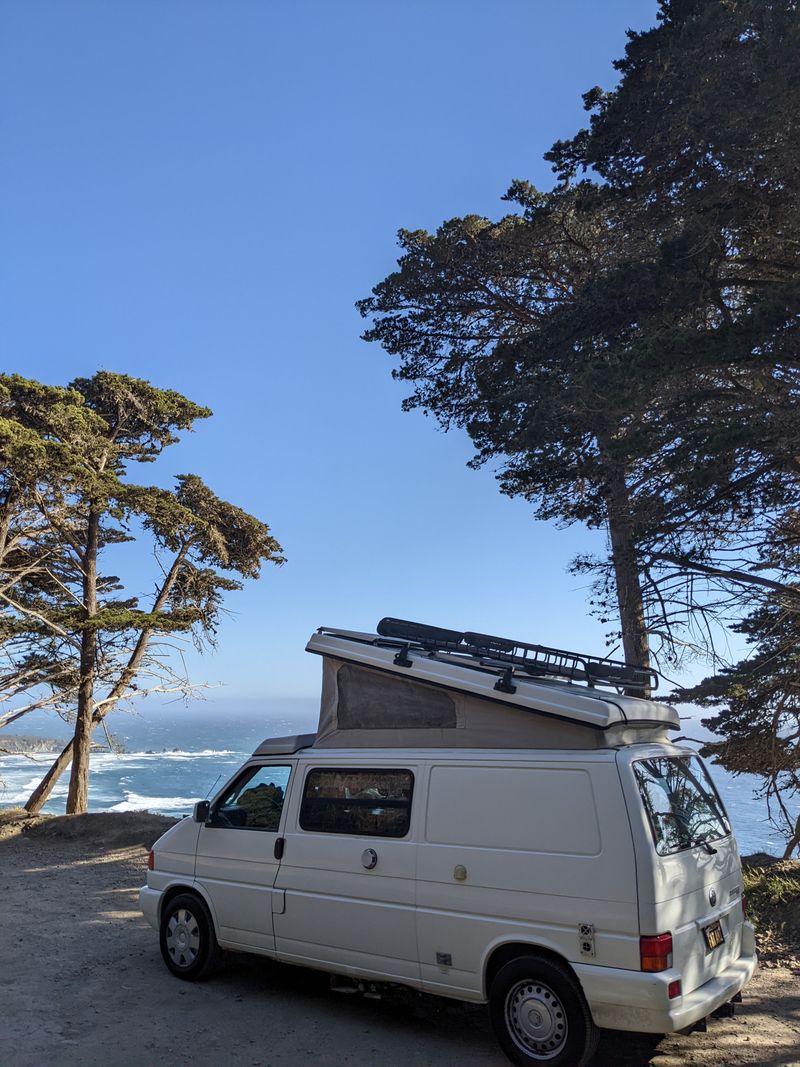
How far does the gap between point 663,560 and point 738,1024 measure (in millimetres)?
5565

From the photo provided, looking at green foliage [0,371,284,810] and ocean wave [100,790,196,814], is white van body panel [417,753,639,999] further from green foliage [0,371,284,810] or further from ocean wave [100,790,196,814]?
ocean wave [100,790,196,814]

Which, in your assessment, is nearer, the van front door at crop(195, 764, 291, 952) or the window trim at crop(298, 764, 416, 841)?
the window trim at crop(298, 764, 416, 841)

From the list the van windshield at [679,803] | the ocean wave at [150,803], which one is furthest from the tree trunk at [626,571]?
the ocean wave at [150,803]

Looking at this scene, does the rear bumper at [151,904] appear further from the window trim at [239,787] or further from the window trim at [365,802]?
the window trim at [365,802]

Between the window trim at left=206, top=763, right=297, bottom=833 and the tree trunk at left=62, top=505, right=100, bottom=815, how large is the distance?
13951 millimetres

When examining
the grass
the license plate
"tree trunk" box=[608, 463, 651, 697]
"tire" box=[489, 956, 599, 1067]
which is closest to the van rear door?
the license plate

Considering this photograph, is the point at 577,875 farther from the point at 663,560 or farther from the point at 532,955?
the point at 663,560

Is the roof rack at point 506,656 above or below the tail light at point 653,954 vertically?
above

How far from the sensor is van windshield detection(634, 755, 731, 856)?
4.98 meters

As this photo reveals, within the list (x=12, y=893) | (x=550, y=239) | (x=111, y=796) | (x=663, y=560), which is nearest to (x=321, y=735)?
(x=663, y=560)

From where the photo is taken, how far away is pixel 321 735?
21.4 feet

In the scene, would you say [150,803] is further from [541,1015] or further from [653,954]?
[653,954]

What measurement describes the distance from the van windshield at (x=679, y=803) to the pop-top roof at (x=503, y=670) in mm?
320

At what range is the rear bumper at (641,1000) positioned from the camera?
450 cm
